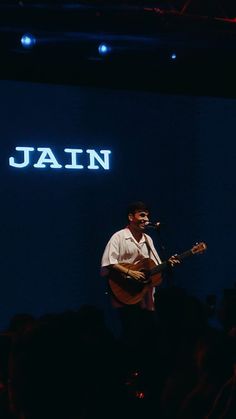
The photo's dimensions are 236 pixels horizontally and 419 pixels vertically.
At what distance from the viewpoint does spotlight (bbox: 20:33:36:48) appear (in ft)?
25.3

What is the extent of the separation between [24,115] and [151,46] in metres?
1.56

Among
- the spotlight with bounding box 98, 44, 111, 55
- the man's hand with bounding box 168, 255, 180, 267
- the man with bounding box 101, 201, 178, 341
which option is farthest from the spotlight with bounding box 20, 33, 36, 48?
the man's hand with bounding box 168, 255, 180, 267

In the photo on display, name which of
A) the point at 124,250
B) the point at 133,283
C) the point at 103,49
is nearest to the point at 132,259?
the point at 124,250

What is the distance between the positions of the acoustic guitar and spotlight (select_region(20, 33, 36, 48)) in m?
2.42

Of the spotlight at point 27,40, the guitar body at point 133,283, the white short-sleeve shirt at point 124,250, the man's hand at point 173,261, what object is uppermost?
the spotlight at point 27,40

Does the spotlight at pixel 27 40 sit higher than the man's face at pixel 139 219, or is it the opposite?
the spotlight at pixel 27 40

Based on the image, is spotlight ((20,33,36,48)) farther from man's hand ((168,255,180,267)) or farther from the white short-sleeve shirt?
man's hand ((168,255,180,267))

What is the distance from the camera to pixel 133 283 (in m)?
7.05

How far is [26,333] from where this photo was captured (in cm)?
224

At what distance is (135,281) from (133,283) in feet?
0.09

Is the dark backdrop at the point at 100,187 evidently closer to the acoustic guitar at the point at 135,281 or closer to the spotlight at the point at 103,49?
the spotlight at the point at 103,49

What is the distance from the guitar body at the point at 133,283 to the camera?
23.1ft

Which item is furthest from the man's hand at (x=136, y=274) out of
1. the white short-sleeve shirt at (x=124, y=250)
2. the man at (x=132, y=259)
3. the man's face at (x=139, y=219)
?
the man's face at (x=139, y=219)

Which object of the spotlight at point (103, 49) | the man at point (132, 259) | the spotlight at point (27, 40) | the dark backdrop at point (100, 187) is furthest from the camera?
the dark backdrop at point (100, 187)
